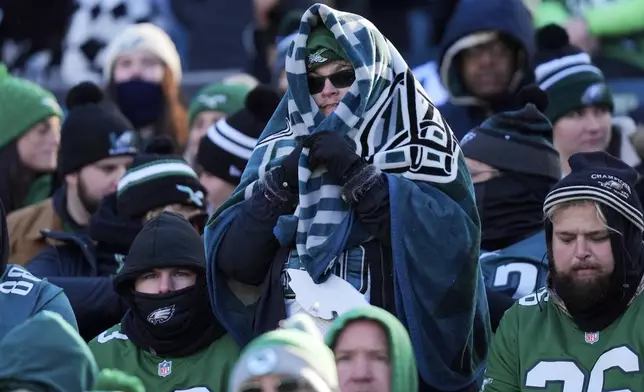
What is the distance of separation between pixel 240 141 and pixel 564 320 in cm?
265

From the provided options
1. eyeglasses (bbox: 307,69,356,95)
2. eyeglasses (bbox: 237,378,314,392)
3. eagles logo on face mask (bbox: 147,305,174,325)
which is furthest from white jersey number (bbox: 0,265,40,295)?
eyeglasses (bbox: 237,378,314,392)

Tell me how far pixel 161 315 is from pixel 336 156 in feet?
3.46

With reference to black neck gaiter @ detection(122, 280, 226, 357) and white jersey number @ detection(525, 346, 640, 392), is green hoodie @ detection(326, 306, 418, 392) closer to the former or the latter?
white jersey number @ detection(525, 346, 640, 392)

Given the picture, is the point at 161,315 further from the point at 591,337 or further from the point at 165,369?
the point at 591,337

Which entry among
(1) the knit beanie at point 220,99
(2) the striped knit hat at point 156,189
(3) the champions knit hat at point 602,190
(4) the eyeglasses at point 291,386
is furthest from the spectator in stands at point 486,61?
A: (4) the eyeglasses at point 291,386

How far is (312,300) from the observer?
22.2 ft

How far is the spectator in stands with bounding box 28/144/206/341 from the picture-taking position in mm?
8477

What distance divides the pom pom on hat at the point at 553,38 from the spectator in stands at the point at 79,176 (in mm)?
2027

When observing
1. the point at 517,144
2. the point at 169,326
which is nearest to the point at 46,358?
the point at 169,326

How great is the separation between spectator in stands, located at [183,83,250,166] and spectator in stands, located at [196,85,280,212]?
107 centimetres

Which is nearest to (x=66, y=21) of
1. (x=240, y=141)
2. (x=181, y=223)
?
(x=240, y=141)

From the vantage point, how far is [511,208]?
8250 mm

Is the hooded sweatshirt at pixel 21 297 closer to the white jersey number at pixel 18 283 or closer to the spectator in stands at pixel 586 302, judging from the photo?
the white jersey number at pixel 18 283

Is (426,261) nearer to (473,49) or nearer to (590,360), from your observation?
(590,360)
